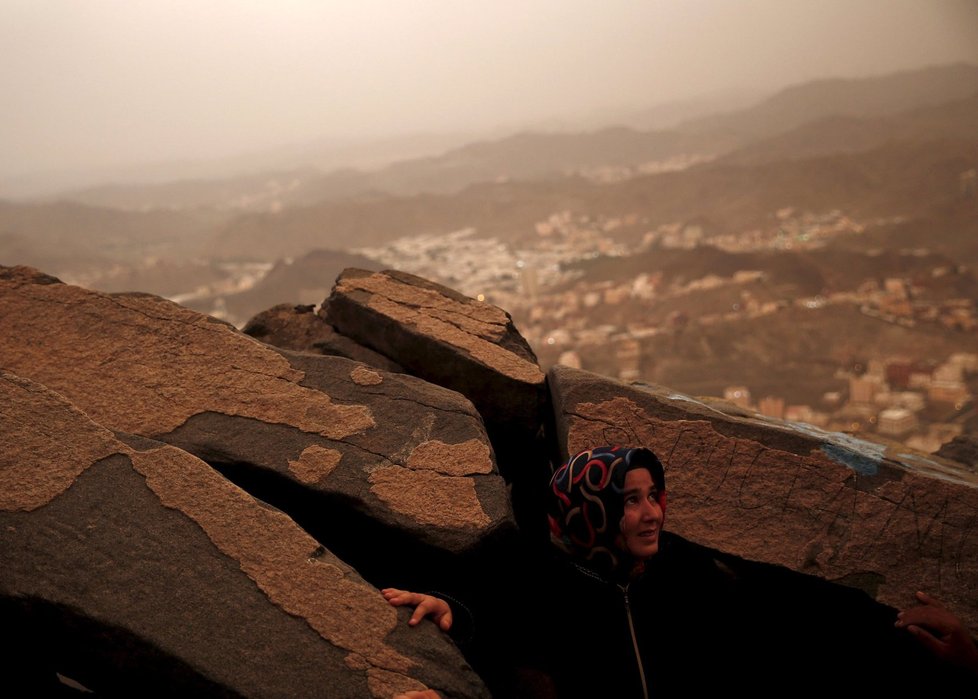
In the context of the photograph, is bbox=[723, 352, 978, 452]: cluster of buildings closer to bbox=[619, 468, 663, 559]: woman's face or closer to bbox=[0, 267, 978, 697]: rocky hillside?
bbox=[0, 267, 978, 697]: rocky hillside

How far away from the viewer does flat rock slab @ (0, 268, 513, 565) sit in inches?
111

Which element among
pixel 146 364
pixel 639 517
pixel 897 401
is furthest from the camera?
pixel 897 401

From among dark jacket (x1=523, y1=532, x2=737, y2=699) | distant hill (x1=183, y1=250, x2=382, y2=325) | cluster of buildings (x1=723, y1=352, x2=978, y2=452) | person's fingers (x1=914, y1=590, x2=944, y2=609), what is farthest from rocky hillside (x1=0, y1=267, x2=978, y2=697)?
distant hill (x1=183, y1=250, x2=382, y2=325)

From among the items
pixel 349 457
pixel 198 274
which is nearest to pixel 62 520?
pixel 349 457

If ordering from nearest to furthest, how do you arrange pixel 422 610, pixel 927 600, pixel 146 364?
pixel 422 610, pixel 927 600, pixel 146 364

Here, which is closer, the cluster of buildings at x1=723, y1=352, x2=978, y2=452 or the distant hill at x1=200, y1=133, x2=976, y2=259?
the cluster of buildings at x1=723, y1=352, x2=978, y2=452

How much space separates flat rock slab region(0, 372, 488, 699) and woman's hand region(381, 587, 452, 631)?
0.12 ft

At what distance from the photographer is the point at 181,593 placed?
87.7 inches

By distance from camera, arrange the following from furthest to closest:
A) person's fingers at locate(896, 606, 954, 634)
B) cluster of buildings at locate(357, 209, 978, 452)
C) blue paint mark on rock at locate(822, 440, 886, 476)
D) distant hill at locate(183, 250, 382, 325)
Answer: distant hill at locate(183, 250, 382, 325)
cluster of buildings at locate(357, 209, 978, 452)
blue paint mark on rock at locate(822, 440, 886, 476)
person's fingers at locate(896, 606, 954, 634)

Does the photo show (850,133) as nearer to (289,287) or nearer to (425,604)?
(289,287)

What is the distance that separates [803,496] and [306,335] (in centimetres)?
319

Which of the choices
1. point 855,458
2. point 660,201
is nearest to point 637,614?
point 855,458

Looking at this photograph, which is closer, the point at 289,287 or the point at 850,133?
the point at 289,287

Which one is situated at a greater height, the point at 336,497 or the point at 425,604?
the point at 336,497
